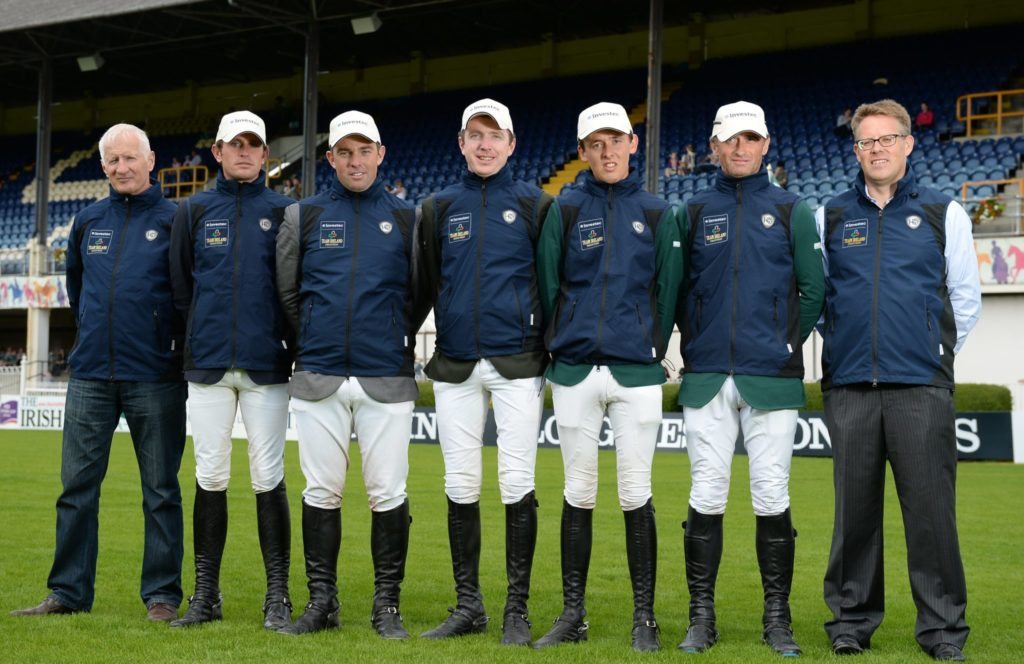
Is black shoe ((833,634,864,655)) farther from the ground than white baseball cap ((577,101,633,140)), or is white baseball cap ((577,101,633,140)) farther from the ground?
white baseball cap ((577,101,633,140))

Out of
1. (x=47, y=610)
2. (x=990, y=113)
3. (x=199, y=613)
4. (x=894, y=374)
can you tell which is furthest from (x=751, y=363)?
(x=990, y=113)

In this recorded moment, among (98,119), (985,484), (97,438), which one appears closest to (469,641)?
(97,438)

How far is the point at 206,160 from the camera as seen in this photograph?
33812mm

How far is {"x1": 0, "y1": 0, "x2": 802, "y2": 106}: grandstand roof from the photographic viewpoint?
26.3m

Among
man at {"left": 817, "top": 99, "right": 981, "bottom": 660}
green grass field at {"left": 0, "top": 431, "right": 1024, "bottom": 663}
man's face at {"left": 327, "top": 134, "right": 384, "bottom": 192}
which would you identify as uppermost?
man's face at {"left": 327, "top": 134, "right": 384, "bottom": 192}

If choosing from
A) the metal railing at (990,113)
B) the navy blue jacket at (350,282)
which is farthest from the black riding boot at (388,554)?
the metal railing at (990,113)

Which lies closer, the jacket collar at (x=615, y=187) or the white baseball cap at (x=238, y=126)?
the jacket collar at (x=615, y=187)

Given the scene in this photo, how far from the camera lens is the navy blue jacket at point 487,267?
580 cm

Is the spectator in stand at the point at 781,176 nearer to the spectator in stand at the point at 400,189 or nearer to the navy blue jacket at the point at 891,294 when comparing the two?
the spectator in stand at the point at 400,189

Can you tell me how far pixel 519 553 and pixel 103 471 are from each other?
2.23 meters

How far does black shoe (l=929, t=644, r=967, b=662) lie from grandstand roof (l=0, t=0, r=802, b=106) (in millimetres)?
20941

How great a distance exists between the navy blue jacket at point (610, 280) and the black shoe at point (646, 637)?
118 cm

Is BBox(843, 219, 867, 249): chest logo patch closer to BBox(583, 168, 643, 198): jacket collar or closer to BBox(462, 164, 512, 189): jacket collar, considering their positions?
BBox(583, 168, 643, 198): jacket collar

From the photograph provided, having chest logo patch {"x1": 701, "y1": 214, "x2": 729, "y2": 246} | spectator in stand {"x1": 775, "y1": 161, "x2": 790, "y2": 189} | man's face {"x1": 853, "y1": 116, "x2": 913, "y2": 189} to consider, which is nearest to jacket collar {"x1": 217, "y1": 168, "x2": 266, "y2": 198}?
chest logo patch {"x1": 701, "y1": 214, "x2": 729, "y2": 246}
